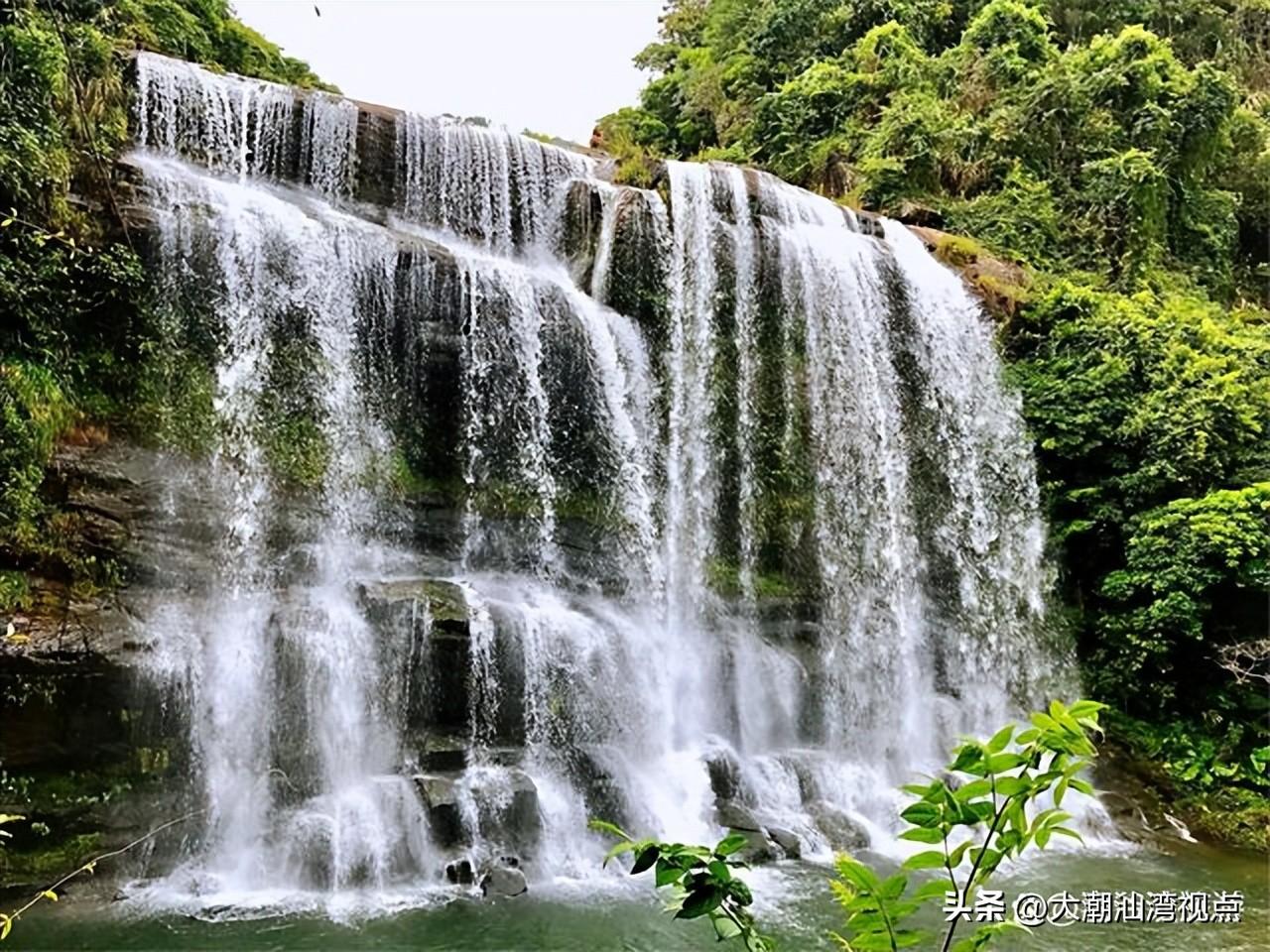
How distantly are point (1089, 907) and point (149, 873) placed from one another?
262 inches

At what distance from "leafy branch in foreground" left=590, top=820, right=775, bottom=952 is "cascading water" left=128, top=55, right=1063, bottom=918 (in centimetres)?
625

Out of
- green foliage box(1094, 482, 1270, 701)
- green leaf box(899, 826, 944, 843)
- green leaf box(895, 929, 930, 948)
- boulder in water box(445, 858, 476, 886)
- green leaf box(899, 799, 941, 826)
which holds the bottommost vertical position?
boulder in water box(445, 858, 476, 886)

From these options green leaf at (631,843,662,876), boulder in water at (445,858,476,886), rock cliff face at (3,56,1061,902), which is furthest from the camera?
rock cliff face at (3,56,1061,902)

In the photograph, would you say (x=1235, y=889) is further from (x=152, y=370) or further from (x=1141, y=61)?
(x=1141, y=61)

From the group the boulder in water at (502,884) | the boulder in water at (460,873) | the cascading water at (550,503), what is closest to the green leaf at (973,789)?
the boulder in water at (502,884)

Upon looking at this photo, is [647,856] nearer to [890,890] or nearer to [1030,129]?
[890,890]

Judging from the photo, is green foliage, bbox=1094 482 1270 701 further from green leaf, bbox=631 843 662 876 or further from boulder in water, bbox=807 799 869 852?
green leaf, bbox=631 843 662 876

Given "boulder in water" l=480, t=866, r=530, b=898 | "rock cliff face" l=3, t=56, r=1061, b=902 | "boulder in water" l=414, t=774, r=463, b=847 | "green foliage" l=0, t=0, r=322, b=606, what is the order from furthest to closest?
"rock cliff face" l=3, t=56, r=1061, b=902 < "green foliage" l=0, t=0, r=322, b=606 < "boulder in water" l=414, t=774, r=463, b=847 < "boulder in water" l=480, t=866, r=530, b=898

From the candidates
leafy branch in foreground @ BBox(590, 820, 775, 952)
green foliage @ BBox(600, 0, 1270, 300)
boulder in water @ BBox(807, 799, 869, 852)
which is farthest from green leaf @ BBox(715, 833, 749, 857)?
green foliage @ BBox(600, 0, 1270, 300)

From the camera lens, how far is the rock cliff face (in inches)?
283

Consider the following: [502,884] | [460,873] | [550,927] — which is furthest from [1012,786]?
[460,873]

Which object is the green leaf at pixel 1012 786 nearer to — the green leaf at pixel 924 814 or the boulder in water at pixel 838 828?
the green leaf at pixel 924 814

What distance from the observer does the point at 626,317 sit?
11086 mm

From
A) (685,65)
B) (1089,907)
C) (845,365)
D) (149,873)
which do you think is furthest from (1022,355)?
(685,65)
